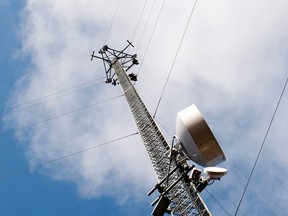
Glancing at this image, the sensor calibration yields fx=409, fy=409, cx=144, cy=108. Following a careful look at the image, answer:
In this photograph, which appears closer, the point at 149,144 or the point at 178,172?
the point at 178,172

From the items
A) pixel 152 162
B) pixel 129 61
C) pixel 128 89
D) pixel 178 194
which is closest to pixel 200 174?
pixel 178 194

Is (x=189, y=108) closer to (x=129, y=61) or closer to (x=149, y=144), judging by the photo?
(x=149, y=144)

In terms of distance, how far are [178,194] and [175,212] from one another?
0.54m

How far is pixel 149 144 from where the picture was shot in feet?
47.6

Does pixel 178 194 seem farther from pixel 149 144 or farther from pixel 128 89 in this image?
pixel 128 89

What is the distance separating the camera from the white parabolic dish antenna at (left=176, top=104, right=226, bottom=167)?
9719 millimetres

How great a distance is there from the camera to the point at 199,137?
9781 millimetres

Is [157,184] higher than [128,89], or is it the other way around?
[128,89]

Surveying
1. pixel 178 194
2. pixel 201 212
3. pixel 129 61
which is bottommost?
pixel 201 212

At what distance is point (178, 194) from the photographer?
37.0 feet

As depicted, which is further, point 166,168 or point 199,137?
point 166,168

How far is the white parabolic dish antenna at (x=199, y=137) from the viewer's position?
9719 mm

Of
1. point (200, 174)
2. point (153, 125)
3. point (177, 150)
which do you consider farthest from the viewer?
point (153, 125)

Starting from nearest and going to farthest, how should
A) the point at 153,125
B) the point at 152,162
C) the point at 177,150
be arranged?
the point at 177,150, the point at 152,162, the point at 153,125
